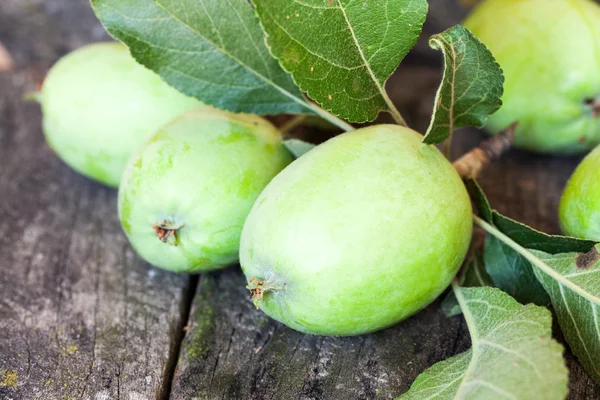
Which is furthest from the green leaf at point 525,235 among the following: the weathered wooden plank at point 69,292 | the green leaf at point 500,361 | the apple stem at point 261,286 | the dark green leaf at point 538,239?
the weathered wooden plank at point 69,292

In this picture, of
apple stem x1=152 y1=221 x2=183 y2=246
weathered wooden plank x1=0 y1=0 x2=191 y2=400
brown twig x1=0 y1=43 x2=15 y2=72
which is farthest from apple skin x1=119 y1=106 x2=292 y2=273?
brown twig x1=0 y1=43 x2=15 y2=72

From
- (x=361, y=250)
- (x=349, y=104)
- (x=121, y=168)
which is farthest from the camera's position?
(x=121, y=168)

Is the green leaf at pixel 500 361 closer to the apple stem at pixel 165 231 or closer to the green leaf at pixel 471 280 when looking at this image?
the green leaf at pixel 471 280

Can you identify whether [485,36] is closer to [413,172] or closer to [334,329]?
[413,172]

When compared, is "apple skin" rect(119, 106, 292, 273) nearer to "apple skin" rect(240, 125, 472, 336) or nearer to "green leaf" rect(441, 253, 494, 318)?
"apple skin" rect(240, 125, 472, 336)

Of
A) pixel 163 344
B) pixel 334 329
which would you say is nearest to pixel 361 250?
pixel 334 329

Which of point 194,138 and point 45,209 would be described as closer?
point 194,138
